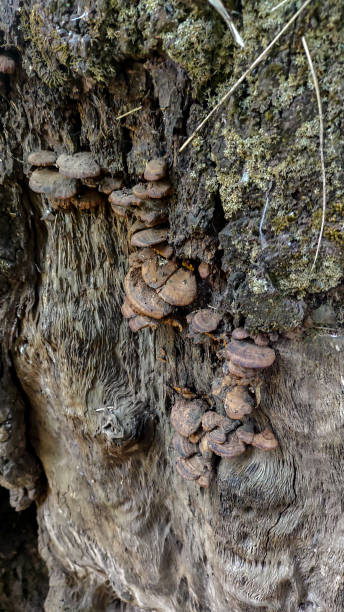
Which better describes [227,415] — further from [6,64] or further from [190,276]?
[6,64]

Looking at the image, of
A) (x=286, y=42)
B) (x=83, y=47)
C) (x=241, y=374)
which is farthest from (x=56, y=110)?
(x=241, y=374)

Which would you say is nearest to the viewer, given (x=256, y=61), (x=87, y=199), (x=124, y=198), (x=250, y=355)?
(x=256, y=61)

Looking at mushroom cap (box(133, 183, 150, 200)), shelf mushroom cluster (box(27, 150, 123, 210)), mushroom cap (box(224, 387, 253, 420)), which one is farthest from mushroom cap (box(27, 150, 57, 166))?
mushroom cap (box(224, 387, 253, 420))

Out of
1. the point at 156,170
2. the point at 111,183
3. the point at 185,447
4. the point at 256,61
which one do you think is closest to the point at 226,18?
the point at 256,61

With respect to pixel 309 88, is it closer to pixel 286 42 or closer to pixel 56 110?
pixel 286 42

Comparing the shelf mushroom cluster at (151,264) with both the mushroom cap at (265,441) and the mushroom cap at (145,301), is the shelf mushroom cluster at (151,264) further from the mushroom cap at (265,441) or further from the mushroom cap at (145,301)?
the mushroom cap at (265,441)

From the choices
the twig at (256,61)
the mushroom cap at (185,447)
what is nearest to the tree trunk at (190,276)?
the twig at (256,61)
